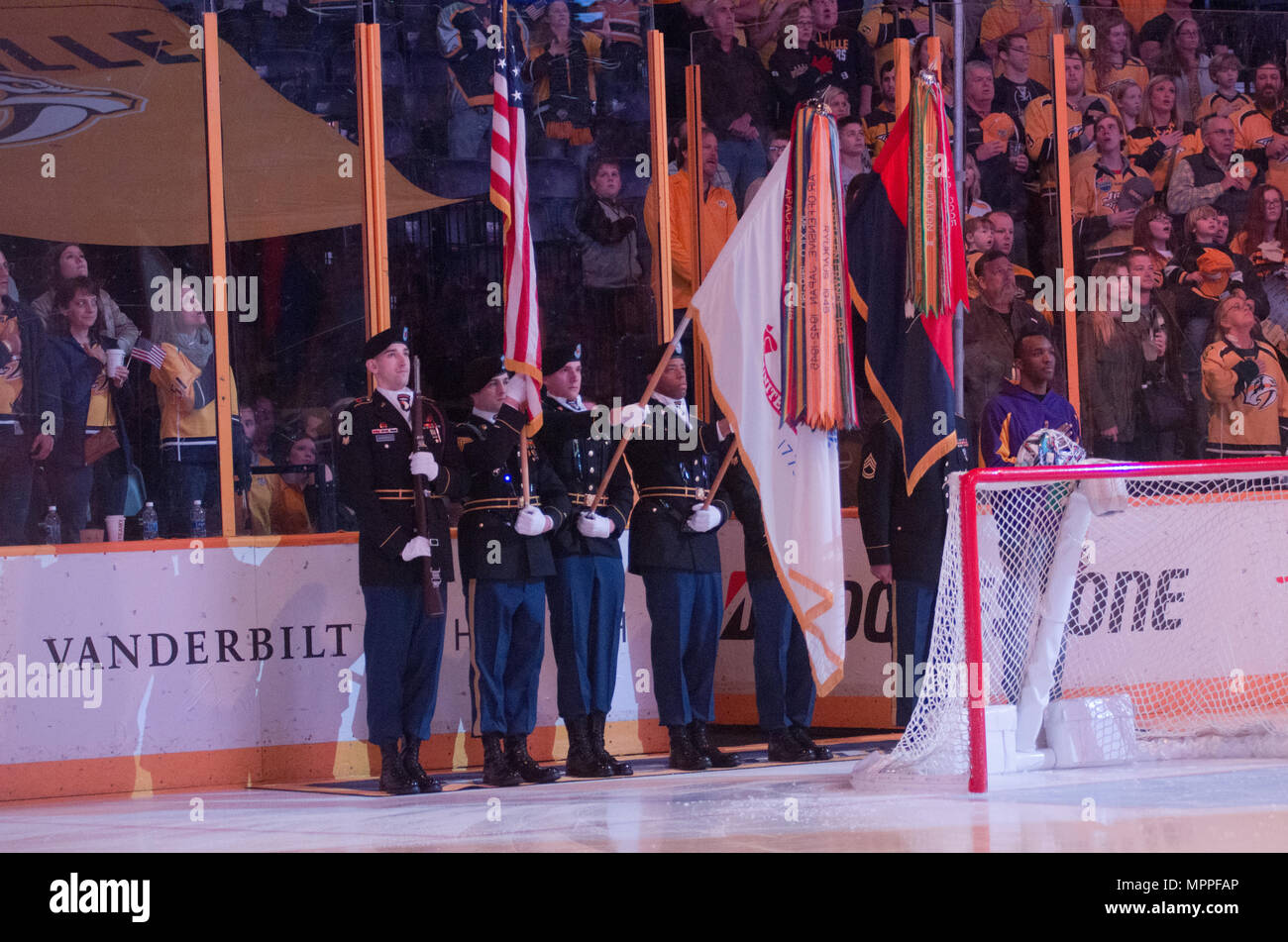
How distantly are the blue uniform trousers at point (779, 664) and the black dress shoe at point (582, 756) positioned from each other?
77 cm

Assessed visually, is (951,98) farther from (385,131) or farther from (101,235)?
(101,235)

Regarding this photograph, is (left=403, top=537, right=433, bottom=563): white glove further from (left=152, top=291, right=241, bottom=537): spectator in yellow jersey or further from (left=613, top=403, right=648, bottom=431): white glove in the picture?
(left=152, top=291, right=241, bottom=537): spectator in yellow jersey

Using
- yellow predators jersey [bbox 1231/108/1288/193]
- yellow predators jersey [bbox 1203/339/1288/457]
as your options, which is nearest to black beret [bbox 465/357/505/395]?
yellow predators jersey [bbox 1203/339/1288/457]

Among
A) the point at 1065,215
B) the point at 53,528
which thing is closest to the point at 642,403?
the point at 53,528

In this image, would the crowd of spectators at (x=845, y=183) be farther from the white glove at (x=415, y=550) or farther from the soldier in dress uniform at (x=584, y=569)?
the white glove at (x=415, y=550)

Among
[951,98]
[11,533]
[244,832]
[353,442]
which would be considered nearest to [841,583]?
[353,442]

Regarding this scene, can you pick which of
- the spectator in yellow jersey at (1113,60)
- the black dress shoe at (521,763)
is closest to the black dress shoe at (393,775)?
the black dress shoe at (521,763)

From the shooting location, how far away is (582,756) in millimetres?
6367

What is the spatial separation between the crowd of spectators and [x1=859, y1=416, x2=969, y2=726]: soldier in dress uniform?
5.01ft

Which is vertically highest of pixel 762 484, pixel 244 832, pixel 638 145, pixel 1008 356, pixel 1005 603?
pixel 638 145

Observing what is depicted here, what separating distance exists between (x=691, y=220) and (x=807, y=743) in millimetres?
3036

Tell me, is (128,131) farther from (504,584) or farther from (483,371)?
(504,584)

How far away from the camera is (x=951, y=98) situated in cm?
791

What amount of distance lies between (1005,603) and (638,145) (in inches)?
122
